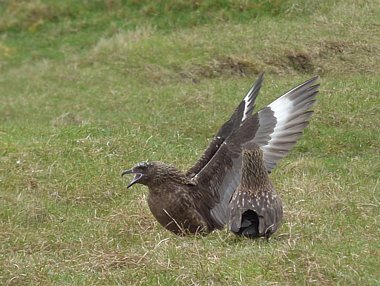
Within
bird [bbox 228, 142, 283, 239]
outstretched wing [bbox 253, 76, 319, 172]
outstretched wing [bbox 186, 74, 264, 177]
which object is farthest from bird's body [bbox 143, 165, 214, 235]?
outstretched wing [bbox 253, 76, 319, 172]

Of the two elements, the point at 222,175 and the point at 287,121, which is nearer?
the point at 222,175

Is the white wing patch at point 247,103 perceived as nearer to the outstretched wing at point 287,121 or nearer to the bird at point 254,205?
the outstretched wing at point 287,121

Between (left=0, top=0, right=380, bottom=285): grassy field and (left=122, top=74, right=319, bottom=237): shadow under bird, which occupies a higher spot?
(left=122, top=74, right=319, bottom=237): shadow under bird

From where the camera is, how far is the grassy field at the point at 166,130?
18.8 ft

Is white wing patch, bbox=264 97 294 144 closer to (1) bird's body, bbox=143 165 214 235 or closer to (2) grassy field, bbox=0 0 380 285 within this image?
(2) grassy field, bbox=0 0 380 285

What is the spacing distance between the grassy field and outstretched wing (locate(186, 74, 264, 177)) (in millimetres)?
651

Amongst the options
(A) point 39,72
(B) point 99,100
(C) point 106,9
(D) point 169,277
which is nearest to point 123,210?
(D) point 169,277

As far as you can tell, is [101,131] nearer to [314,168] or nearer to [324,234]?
[314,168]

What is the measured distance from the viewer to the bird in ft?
19.9

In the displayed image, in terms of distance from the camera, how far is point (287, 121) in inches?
298

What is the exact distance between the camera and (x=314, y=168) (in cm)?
902

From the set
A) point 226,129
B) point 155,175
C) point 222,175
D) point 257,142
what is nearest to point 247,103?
point 226,129

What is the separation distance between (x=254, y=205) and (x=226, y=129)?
138 centimetres

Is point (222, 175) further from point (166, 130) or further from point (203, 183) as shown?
point (166, 130)
